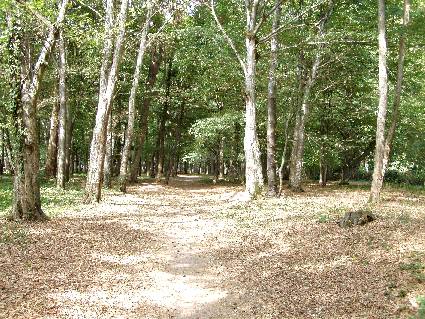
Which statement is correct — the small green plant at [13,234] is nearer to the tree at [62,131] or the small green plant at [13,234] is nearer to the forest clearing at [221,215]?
the forest clearing at [221,215]

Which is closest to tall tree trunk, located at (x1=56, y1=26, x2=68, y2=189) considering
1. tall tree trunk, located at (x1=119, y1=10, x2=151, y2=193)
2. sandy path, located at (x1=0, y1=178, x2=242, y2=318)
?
tall tree trunk, located at (x1=119, y1=10, x2=151, y2=193)

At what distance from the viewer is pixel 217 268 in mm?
9227

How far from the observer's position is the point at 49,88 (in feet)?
101

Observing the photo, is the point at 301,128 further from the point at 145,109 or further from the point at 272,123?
the point at 145,109

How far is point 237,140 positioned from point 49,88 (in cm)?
1457

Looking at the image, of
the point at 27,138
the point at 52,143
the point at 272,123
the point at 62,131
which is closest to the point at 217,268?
the point at 27,138

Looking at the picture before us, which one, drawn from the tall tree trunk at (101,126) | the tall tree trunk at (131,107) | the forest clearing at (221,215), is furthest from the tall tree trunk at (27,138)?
the tall tree trunk at (131,107)

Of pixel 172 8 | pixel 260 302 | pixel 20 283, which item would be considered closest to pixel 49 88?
pixel 172 8

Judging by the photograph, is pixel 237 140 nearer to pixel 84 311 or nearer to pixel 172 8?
pixel 172 8

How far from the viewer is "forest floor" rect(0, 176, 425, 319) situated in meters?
6.74

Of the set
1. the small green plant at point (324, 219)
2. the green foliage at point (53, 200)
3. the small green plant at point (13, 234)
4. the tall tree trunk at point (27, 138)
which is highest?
the tall tree trunk at point (27, 138)

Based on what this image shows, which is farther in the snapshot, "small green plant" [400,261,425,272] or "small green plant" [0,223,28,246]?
"small green plant" [0,223,28,246]

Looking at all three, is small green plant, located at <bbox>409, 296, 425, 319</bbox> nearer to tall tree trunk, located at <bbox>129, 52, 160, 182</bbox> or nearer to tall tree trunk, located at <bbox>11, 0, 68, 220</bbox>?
tall tree trunk, located at <bbox>11, 0, 68, 220</bbox>

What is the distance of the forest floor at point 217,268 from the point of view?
6742mm
